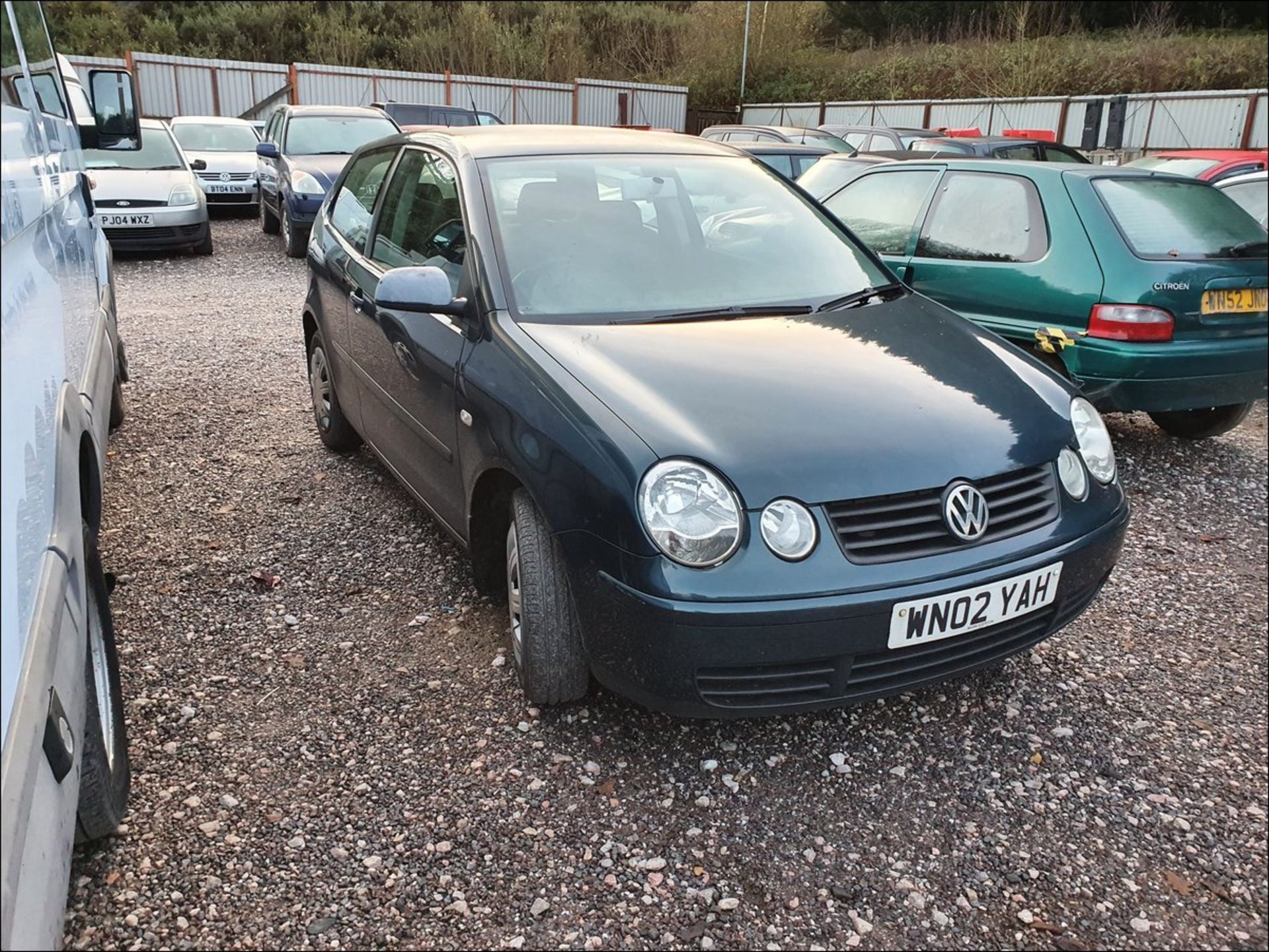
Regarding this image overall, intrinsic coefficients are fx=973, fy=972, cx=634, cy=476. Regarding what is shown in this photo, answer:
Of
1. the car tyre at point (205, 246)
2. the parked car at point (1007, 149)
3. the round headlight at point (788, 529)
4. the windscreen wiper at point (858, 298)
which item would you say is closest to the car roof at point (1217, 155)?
the parked car at point (1007, 149)

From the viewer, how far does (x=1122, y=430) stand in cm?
562

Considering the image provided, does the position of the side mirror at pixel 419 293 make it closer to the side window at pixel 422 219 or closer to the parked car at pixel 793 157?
the side window at pixel 422 219

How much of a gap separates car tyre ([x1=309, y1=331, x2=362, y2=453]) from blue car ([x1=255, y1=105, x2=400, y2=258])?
20.0 feet

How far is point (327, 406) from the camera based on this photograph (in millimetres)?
4855

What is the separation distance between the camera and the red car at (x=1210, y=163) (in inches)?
365

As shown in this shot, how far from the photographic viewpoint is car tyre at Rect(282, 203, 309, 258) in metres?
10.9

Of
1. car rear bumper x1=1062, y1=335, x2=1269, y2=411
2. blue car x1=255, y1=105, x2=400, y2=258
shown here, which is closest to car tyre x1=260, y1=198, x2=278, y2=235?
blue car x1=255, y1=105, x2=400, y2=258

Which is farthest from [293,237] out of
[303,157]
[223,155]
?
[223,155]

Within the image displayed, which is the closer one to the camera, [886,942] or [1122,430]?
[886,942]

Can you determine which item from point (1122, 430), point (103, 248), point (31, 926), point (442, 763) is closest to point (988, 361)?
point (442, 763)

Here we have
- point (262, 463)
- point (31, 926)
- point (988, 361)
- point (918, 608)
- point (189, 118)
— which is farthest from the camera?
point (189, 118)

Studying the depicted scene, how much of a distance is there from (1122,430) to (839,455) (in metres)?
3.99

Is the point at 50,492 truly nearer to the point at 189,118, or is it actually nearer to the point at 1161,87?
the point at 189,118

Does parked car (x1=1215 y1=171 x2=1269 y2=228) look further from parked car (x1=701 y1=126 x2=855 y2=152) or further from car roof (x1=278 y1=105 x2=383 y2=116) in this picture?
car roof (x1=278 y1=105 x2=383 y2=116)
